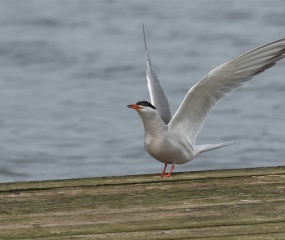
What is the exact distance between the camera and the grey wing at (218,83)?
20.7 feet

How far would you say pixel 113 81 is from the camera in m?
15.5

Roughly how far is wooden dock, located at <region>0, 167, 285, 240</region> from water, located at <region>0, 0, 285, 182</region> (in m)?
5.31

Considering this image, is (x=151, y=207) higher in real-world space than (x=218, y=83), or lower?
lower

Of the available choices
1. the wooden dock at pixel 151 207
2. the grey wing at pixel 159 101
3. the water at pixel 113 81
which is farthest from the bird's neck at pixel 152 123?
the water at pixel 113 81

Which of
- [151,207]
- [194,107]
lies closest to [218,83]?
[194,107]

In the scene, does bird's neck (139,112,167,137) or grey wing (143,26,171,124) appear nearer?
bird's neck (139,112,167,137)

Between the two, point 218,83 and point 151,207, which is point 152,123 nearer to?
point 218,83

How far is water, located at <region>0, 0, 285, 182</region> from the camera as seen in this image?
40.3 feet

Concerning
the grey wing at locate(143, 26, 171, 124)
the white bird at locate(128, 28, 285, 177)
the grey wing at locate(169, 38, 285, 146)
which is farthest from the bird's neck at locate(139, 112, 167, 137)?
the grey wing at locate(143, 26, 171, 124)

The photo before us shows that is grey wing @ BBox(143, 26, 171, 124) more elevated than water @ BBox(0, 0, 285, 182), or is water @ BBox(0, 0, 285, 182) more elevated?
grey wing @ BBox(143, 26, 171, 124)

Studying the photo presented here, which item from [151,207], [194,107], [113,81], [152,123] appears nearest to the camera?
[151,207]

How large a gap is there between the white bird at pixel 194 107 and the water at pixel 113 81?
4.56 m

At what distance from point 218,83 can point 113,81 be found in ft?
29.6

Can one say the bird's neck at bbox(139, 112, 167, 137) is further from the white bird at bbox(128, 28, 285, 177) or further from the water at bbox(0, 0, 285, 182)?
the water at bbox(0, 0, 285, 182)
